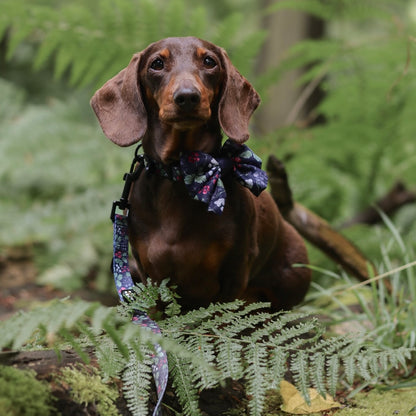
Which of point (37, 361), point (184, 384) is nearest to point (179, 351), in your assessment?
point (184, 384)

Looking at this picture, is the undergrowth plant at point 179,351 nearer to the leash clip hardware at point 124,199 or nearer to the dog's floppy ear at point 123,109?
the leash clip hardware at point 124,199

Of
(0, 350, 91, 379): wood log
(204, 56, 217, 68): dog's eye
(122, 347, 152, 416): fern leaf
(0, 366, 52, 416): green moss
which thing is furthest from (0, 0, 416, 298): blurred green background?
(0, 366, 52, 416): green moss

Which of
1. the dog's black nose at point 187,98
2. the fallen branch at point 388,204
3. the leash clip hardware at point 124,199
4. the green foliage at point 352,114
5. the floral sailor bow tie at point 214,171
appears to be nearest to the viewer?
the dog's black nose at point 187,98

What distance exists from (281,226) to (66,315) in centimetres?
133

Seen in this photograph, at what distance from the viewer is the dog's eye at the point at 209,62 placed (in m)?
1.84

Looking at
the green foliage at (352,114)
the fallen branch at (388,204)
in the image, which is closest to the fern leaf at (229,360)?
the green foliage at (352,114)

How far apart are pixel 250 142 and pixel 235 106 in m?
1.64

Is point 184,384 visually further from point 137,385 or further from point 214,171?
point 214,171

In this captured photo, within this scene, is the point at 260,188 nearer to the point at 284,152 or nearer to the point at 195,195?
the point at 195,195

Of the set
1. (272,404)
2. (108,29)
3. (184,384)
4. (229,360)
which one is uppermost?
(108,29)

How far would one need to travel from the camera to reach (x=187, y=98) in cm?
162

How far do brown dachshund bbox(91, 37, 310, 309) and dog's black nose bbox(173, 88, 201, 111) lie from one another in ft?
0.35

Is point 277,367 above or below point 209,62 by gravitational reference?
below

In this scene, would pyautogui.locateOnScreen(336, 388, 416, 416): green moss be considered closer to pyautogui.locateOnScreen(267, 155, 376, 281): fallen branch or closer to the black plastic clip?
pyautogui.locateOnScreen(267, 155, 376, 281): fallen branch
